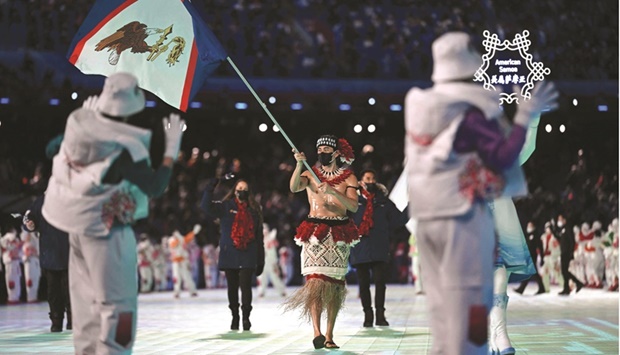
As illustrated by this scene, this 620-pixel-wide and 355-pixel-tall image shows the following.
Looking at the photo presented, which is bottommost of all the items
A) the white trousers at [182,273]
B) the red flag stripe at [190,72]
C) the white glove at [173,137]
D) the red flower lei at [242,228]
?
the white trousers at [182,273]

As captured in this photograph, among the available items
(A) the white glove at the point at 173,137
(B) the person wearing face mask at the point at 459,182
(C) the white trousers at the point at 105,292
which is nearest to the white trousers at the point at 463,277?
(B) the person wearing face mask at the point at 459,182

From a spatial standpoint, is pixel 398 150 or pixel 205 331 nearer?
pixel 205 331

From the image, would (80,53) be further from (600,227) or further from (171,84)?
(600,227)

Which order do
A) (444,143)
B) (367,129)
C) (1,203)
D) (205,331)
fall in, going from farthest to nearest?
(367,129), (1,203), (205,331), (444,143)

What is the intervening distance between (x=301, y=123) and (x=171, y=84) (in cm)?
2293

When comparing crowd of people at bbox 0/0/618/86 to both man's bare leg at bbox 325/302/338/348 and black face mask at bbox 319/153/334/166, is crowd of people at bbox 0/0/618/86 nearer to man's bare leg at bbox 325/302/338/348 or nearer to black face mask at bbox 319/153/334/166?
black face mask at bbox 319/153/334/166

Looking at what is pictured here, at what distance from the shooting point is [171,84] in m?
10.4

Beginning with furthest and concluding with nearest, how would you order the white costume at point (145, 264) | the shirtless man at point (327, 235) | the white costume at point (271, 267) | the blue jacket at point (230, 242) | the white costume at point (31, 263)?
the white costume at point (145, 264) < the white costume at point (271, 267) < the white costume at point (31, 263) < the blue jacket at point (230, 242) < the shirtless man at point (327, 235)

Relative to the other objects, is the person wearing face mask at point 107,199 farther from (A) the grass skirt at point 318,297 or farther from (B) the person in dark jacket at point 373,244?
(B) the person in dark jacket at point 373,244

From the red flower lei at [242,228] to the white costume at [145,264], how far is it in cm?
1389

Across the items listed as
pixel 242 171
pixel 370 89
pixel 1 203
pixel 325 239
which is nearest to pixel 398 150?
pixel 370 89

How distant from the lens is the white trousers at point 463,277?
561 cm

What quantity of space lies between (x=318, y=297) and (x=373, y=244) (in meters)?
3.86

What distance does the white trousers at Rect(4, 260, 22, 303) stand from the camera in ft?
71.8
